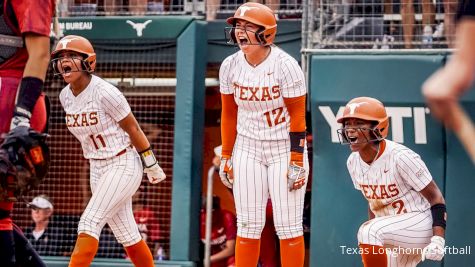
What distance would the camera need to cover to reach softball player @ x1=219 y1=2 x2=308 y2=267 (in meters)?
6.71

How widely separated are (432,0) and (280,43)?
155cm

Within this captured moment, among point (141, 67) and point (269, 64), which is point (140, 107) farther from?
point (269, 64)

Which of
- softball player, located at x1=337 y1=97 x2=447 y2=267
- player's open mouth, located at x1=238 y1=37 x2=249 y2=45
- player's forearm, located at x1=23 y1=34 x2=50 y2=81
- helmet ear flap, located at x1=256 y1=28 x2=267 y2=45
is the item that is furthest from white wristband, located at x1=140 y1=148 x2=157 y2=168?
player's forearm, located at x1=23 y1=34 x2=50 y2=81

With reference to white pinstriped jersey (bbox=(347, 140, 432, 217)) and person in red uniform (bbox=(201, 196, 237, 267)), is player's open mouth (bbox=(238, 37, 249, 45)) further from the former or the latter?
person in red uniform (bbox=(201, 196, 237, 267))

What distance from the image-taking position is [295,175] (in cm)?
666

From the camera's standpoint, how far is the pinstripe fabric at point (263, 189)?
6.71m

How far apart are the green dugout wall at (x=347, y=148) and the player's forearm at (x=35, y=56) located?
4557 mm

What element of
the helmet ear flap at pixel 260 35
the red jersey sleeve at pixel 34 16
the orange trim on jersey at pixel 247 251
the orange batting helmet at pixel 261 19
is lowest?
the orange trim on jersey at pixel 247 251

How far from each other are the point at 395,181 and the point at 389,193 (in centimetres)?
10

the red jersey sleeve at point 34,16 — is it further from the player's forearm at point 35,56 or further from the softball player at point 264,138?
the softball player at point 264,138

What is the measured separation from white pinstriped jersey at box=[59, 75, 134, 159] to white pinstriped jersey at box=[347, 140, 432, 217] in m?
1.77

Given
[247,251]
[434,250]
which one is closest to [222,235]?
[247,251]

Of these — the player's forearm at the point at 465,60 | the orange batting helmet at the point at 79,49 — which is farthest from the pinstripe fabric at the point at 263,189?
the player's forearm at the point at 465,60

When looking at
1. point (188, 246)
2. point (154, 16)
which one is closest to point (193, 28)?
point (154, 16)
